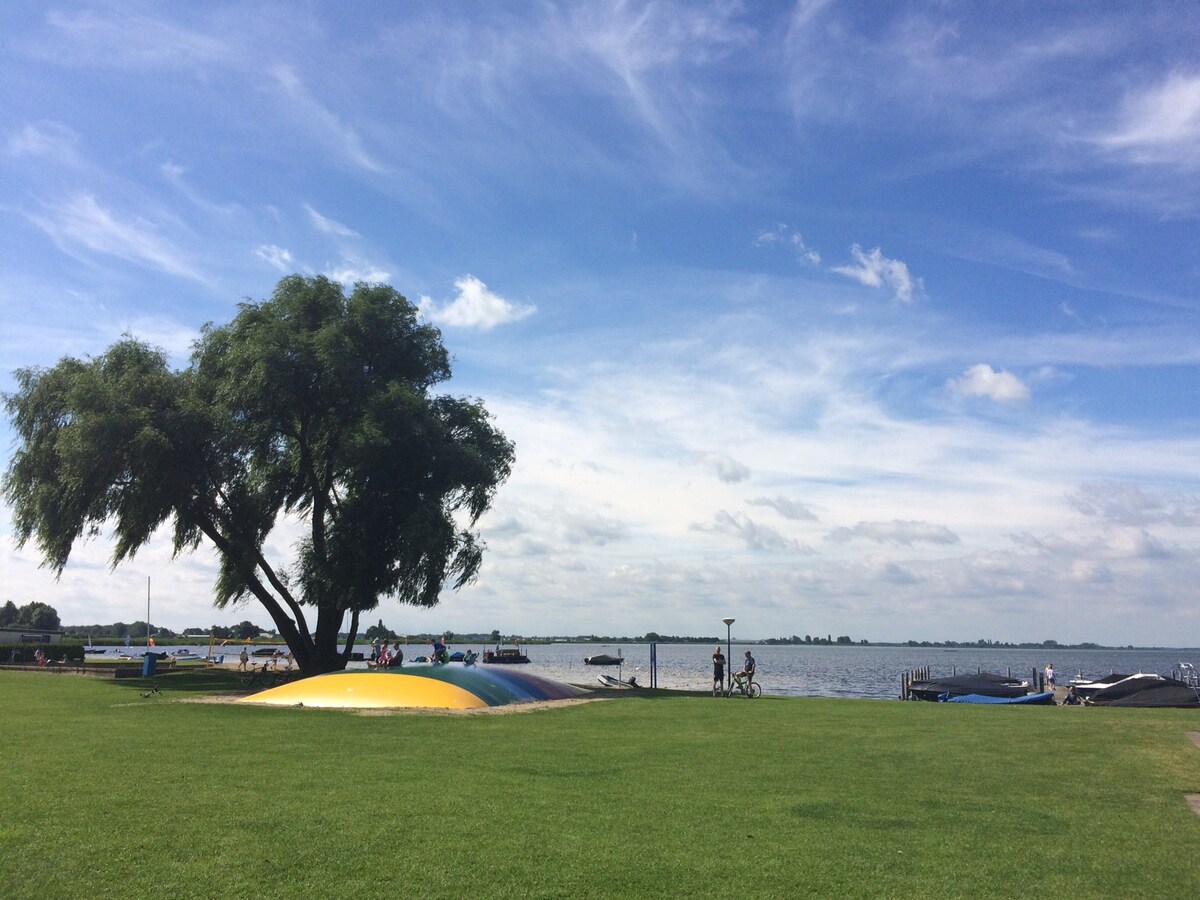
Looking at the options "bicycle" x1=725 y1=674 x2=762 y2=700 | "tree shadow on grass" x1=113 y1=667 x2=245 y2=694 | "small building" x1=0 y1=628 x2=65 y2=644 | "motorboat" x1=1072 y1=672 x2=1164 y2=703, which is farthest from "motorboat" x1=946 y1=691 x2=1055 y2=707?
Answer: "small building" x1=0 y1=628 x2=65 y2=644

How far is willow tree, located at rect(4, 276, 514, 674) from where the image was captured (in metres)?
29.1

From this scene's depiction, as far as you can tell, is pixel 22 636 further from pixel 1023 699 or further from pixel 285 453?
pixel 1023 699

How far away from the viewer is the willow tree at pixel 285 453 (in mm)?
29078

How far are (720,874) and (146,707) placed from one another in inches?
723

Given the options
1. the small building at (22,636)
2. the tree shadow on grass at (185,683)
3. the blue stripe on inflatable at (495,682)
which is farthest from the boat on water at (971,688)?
the small building at (22,636)

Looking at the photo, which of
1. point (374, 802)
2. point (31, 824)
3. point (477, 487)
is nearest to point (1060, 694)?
point (477, 487)

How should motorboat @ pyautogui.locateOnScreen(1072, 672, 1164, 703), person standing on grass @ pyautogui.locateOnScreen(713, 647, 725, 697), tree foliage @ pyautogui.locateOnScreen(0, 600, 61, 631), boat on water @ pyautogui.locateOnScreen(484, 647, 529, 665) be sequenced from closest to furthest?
person standing on grass @ pyautogui.locateOnScreen(713, 647, 725, 697) < motorboat @ pyautogui.locateOnScreen(1072, 672, 1164, 703) < boat on water @ pyautogui.locateOnScreen(484, 647, 529, 665) < tree foliage @ pyautogui.locateOnScreen(0, 600, 61, 631)

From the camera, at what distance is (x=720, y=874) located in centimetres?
687

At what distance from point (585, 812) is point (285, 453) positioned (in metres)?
26.7

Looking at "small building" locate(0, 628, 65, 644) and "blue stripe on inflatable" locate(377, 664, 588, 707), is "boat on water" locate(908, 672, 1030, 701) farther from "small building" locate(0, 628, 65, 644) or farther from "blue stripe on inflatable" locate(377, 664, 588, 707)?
"small building" locate(0, 628, 65, 644)

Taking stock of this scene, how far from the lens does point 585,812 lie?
29.2 feet

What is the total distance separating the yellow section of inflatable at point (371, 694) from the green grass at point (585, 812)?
5543 mm

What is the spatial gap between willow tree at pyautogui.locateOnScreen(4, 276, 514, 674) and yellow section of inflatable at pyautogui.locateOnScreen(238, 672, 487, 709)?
595 cm

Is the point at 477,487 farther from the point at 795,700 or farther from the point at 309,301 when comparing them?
the point at 795,700
